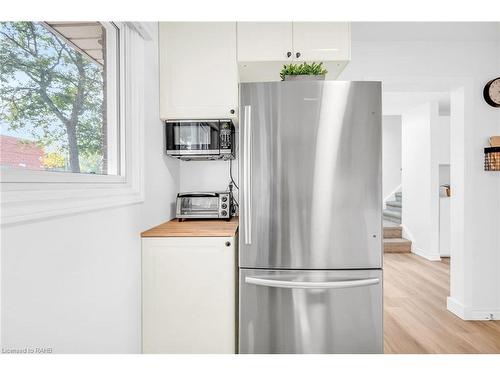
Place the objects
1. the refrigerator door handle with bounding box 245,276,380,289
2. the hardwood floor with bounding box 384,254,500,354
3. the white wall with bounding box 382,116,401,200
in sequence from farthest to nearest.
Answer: the white wall with bounding box 382,116,401,200 < the hardwood floor with bounding box 384,254,500,354 < the refrigerator door handle with bounding box 245,276,380,289

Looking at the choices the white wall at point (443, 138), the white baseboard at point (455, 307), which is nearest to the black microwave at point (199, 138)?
the white baseboard at point (455, 307)

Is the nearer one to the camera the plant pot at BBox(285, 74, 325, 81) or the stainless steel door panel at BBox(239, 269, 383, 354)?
the stainless steel door panel at BBox(239, 269, 383, 354)

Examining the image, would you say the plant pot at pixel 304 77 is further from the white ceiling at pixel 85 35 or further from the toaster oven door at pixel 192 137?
the white ceiling at pixel 85 35

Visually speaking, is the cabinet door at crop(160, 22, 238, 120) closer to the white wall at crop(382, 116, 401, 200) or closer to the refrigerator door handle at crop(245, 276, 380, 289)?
the refrigerator door handle at crop(245, 276, 380, 289)

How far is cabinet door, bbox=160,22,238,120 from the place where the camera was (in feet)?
6.42

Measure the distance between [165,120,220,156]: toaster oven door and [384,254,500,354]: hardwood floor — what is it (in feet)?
6.16

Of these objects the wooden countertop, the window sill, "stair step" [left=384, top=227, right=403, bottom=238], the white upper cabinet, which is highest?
the white upper cabinet

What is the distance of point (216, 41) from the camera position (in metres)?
1.96

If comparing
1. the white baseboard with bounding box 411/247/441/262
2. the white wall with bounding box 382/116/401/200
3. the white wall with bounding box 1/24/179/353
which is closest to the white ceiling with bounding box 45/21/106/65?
the white wall with bounding box 1/24/179/353

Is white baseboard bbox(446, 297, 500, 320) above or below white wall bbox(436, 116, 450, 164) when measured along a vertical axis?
below

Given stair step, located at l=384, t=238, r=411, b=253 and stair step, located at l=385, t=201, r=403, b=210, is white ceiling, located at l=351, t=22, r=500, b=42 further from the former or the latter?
stair step, located at l=385, t=201, r=403, b=210

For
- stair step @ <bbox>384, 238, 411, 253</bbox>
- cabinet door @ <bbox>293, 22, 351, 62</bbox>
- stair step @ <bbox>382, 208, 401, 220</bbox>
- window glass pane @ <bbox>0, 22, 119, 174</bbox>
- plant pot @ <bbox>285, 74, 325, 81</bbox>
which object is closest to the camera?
window glass pane @ <bbox>0, 22, 119, 174</bbox>

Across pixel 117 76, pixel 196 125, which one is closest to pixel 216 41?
pixel 196 125

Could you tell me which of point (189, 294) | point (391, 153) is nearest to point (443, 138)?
point (391, 153)
